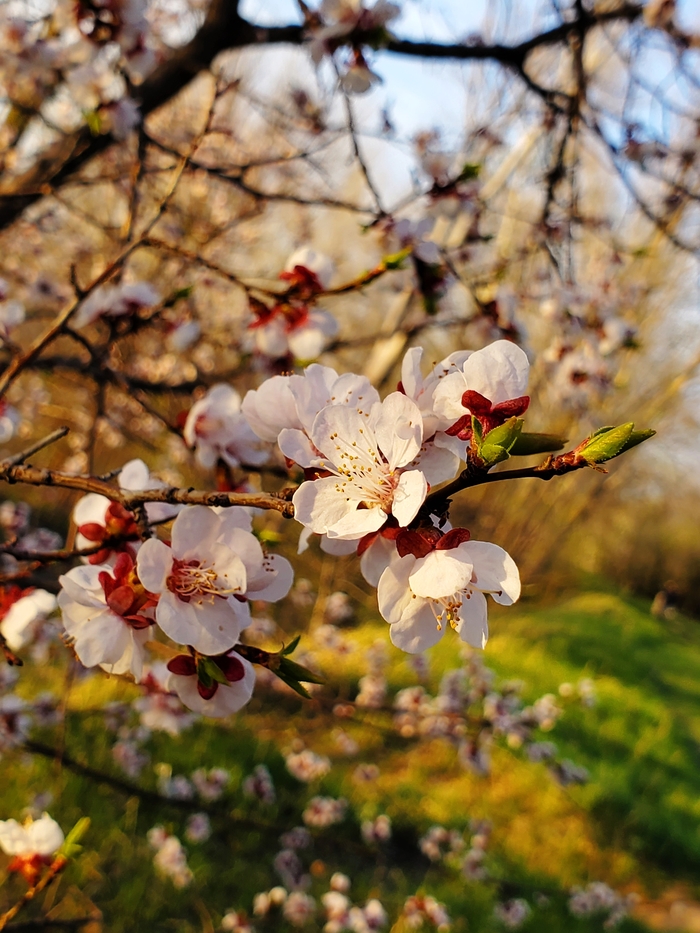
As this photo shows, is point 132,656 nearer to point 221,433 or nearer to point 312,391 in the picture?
point 312,391

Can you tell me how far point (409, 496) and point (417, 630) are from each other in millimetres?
153

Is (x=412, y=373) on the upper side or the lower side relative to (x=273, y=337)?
lower

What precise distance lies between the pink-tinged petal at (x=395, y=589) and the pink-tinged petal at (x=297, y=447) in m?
0.15

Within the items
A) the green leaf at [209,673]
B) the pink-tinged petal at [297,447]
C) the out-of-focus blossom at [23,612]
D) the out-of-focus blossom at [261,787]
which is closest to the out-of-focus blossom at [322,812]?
the out-of-focus blossom at [261,787]

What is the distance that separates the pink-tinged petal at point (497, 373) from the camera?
590mm

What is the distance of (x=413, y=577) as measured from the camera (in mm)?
555

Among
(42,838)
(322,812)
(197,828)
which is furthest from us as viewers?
(322,812)

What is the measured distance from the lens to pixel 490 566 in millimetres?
584

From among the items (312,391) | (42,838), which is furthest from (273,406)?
(42,838)

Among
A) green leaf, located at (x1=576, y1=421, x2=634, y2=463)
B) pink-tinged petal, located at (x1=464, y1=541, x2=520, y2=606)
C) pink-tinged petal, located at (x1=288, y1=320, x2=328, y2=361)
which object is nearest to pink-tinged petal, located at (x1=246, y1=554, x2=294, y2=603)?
pink-tinged petal, located at (x1=464, y1=541, x2=520, y2=606)

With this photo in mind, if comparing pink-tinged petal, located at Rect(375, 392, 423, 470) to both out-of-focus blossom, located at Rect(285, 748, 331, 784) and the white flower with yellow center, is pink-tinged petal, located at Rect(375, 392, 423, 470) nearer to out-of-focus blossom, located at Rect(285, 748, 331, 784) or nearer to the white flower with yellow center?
the white flower with yellow center

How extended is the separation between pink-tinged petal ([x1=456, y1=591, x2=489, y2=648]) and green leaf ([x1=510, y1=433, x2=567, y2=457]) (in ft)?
0.51

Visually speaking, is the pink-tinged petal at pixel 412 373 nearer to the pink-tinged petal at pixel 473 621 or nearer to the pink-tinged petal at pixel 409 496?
the pink-tinged petal at pixel 409 496

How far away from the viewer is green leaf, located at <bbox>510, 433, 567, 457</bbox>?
547 mm
